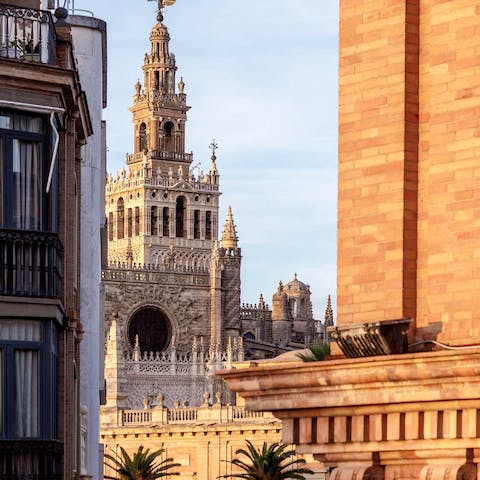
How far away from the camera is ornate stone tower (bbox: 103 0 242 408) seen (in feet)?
442

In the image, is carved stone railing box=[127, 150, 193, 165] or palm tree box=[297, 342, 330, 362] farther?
carved stone railing box=[127, 150, 193, 165]

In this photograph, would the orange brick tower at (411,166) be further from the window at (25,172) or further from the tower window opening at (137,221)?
the tower window opening at (137,221)

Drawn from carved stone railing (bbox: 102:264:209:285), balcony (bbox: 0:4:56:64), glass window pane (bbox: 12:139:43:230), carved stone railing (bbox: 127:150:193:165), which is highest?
carved stone railing (bbox: 127:150:193:165)

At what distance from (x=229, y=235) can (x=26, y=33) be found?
139 meters

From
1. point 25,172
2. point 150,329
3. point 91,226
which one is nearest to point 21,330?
point 25,172

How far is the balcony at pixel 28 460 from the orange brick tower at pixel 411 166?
9.23 meters

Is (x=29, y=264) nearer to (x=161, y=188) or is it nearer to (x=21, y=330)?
(x=21, y=330)

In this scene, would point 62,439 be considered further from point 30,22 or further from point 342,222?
point 342,222

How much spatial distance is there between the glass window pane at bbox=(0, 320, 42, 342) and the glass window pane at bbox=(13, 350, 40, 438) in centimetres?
16

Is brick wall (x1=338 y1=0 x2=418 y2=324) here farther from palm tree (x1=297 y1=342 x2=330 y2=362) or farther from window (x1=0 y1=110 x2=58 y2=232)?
window (x1=0 y1=110 x2=58 y2=232)

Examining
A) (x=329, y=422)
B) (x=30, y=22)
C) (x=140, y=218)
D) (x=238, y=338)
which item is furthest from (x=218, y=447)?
(x=329, y=422)

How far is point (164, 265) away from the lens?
151 metres

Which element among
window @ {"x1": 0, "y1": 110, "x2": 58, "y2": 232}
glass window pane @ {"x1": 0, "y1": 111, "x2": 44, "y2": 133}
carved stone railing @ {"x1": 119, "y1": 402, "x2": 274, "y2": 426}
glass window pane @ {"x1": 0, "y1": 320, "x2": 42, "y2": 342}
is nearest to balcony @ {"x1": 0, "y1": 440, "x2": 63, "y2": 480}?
glass window pane @ {"x1": 0, "y1": 320, "x2": 42, "y2": 342}

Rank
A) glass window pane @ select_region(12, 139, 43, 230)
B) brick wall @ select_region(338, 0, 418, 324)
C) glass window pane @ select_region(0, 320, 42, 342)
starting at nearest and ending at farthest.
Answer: brick wall @ select_region(338, 0, 418, 324)
glass window pane @ select_region(0, 320, 42, 342)
glass window pane @ select_region(12, 139, 43, 230)
